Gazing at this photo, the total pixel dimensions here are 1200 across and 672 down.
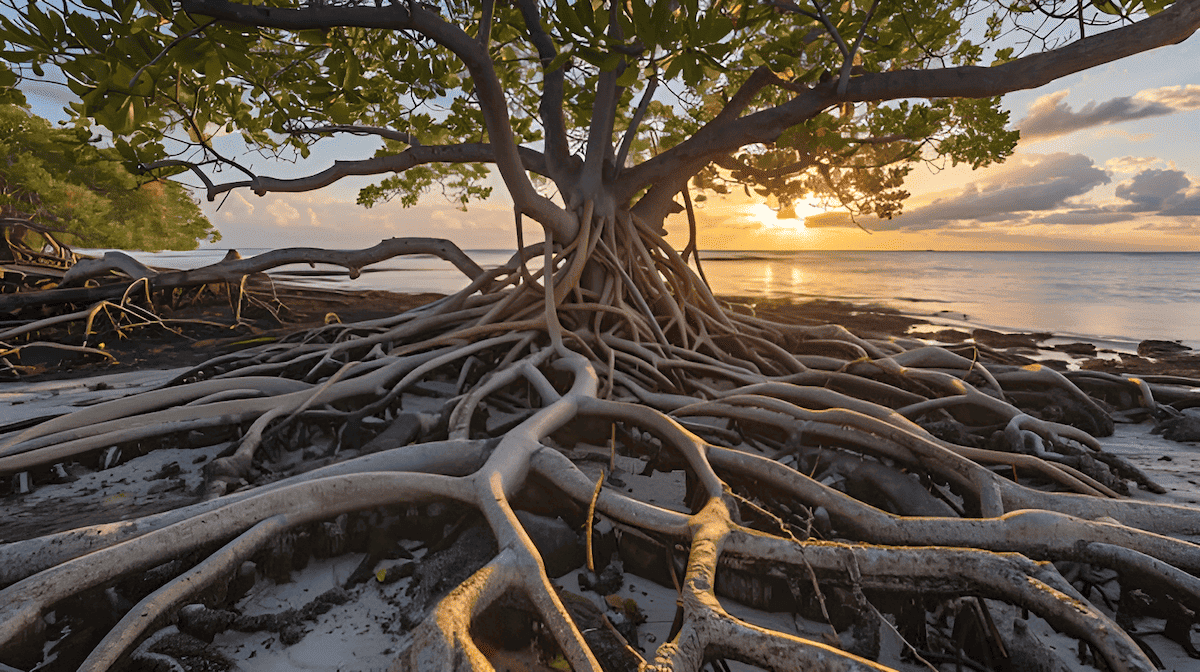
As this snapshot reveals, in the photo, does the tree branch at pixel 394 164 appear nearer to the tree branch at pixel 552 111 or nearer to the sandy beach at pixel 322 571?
the tree branch at pixel 552 111

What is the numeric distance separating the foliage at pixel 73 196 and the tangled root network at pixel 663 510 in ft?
38.7

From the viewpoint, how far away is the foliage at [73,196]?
1558 cm

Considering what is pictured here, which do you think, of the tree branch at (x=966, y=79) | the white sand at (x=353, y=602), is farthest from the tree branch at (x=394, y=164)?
the white sand at (x=353, y=602)

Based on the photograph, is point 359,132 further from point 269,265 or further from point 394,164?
point 269,265

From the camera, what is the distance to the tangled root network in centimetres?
129

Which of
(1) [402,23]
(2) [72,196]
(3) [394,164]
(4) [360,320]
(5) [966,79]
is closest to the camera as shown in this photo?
(1) [402,23]

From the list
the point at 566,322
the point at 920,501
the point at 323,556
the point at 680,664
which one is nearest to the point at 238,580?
the point at 323,556

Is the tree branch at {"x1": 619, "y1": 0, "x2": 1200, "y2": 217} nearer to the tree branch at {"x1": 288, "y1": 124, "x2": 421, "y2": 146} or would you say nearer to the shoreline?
the tree branch at {"x1": 288, "y1": 124, "x2": 421, "y2": 146}

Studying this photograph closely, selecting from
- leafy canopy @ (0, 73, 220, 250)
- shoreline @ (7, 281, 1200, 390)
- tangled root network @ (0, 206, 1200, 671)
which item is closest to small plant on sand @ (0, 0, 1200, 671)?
tangled root network @ (0, 206, 1200, 671)

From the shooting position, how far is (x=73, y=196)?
59.9ft

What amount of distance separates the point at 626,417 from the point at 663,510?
86 centimetres

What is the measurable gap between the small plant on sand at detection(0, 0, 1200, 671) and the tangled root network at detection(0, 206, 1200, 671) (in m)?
0.01

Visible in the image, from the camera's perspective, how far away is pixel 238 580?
1.63m

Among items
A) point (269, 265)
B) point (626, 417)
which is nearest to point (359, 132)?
point (269, 265)
